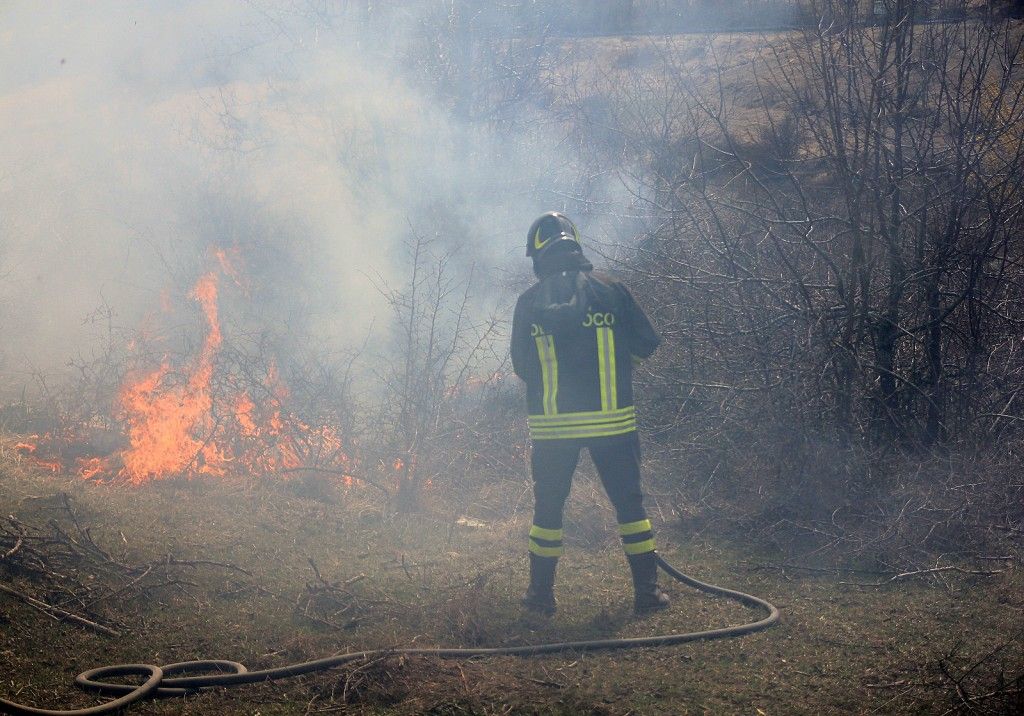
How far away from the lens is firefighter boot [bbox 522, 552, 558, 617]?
4.89 metres

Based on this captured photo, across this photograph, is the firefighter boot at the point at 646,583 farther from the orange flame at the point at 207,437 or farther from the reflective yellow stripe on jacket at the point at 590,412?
the orange flame at the point at 207,437

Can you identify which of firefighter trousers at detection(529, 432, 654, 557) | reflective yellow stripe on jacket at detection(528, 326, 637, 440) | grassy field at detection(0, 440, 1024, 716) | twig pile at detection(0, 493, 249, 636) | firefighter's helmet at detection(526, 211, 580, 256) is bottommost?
grassy field at detection(0, 440, 1024, 716)

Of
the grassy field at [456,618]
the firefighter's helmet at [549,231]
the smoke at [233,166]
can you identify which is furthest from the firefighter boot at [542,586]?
the smoke at [233,166]

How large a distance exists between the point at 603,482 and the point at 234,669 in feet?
7.10

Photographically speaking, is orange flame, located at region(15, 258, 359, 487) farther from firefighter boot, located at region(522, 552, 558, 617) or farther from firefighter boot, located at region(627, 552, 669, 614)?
firefighter boot, located at region(627, 552, 669, 614)

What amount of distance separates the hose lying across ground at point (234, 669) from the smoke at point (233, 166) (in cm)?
614

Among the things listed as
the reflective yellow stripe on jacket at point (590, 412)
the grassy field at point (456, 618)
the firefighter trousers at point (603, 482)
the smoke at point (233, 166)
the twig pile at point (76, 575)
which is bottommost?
the grassy field at point (456, 618)

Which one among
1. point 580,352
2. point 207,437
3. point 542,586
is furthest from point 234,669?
point 207,437

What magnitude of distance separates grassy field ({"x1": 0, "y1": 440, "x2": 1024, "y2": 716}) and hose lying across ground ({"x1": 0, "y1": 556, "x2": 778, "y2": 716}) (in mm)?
65

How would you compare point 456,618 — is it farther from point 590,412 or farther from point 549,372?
point 549,372

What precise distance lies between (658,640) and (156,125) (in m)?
13.7

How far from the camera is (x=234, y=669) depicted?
13.0 feet

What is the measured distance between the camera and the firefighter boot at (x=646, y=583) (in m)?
4.86

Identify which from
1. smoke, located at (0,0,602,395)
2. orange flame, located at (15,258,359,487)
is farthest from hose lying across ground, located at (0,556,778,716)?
smoke, located at (0,0,602,395)
